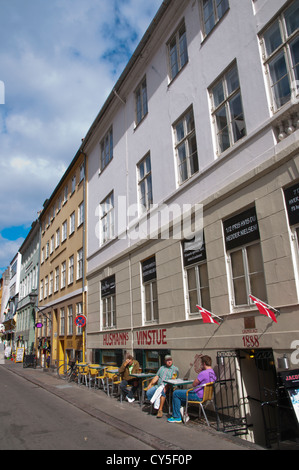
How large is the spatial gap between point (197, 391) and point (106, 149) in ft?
41.2

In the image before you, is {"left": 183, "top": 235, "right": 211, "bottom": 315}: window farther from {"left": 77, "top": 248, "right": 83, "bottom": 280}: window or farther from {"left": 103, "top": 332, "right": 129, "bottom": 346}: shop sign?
{"left": 77, "top": 248, "right": 83, "bottom": 280}: window

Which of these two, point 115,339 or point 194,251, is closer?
point 194,251

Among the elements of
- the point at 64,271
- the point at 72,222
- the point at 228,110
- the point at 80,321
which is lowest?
the point at 80,321

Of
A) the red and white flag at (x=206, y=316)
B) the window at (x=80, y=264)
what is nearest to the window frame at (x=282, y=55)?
the red and white flag at (x=206, y=316)

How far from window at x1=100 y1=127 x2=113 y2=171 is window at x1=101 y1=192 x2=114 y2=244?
1.79 meters

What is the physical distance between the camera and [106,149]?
17.4m

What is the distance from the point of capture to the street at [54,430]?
6273mm

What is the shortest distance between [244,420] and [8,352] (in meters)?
37.4

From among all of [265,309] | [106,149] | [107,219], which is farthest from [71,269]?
[265,309]

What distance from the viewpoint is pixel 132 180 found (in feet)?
45.9

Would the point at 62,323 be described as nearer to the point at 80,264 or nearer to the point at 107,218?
the point at 80,264

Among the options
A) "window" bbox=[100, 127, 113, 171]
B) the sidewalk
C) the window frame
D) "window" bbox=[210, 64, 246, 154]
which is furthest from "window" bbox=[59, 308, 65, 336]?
the window frame

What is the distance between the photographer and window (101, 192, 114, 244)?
15945 millimetres

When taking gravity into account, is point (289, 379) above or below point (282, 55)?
below
